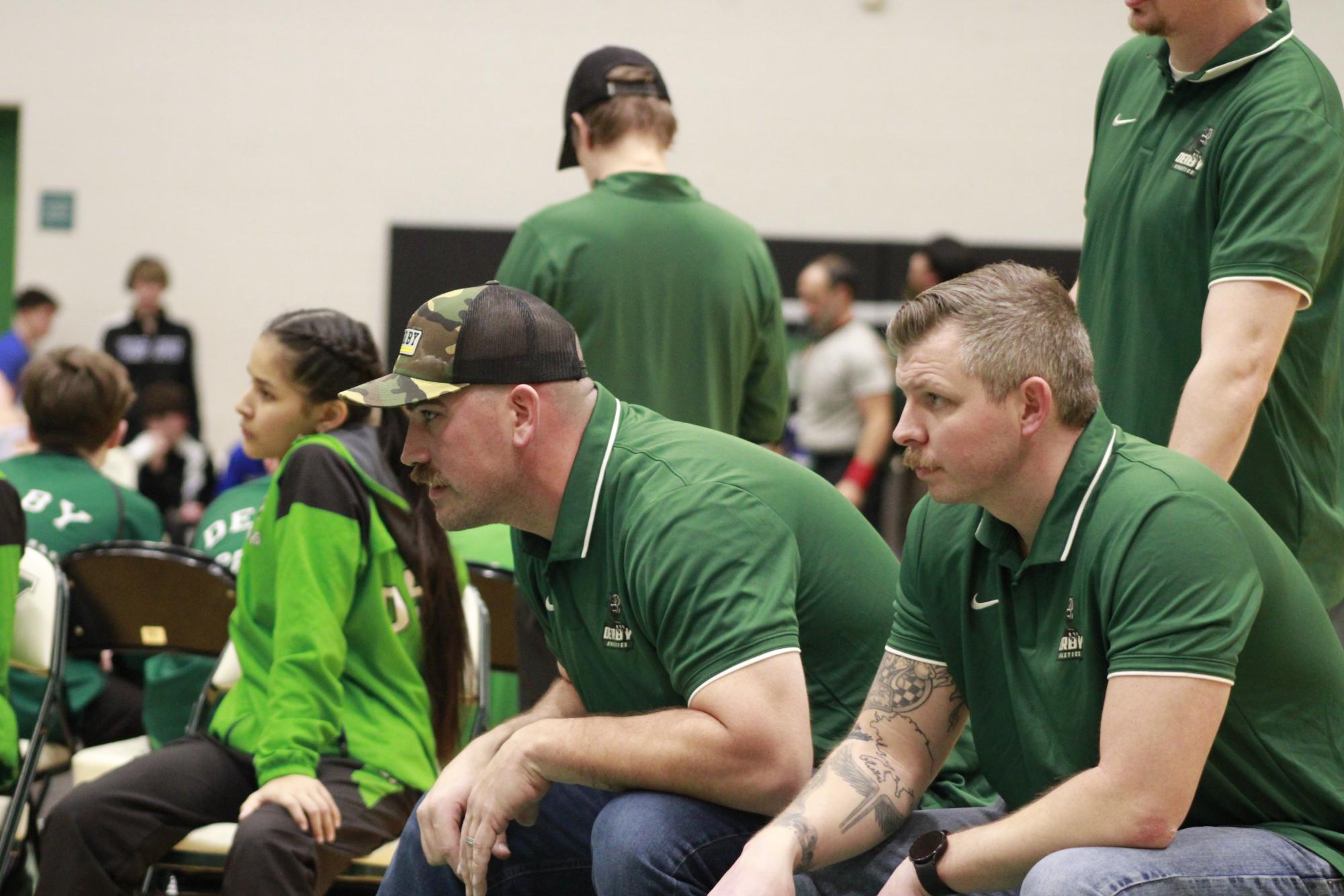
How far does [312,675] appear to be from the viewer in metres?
2.67

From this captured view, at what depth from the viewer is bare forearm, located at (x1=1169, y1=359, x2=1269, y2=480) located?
77.5 inches

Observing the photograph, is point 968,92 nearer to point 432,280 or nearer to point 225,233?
point 432,280

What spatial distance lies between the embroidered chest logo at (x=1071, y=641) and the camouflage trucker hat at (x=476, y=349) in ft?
2.43

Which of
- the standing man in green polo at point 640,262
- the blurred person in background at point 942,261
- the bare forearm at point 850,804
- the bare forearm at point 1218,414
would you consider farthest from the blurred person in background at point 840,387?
the bare forearm at point 850,804

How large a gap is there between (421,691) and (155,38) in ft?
24.2

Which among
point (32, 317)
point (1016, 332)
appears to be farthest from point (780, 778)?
point (32, 317)

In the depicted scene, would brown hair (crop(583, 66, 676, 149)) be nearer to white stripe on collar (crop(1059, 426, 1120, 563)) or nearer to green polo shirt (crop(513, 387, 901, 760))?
green polo shirt (crop(513, 387, 901, 760))

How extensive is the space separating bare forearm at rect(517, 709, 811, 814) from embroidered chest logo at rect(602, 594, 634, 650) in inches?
4.8

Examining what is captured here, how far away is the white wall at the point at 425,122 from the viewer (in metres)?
9.12

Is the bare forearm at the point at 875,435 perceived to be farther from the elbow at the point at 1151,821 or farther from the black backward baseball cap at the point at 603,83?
the elbow at the point at 1151,821

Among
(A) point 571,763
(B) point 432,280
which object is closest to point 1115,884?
(A) point 571,763

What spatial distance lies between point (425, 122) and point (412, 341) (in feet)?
24.4

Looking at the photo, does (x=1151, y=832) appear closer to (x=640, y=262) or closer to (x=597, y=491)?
(x=597, y=491)

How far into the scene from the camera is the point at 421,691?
9.36 feet
